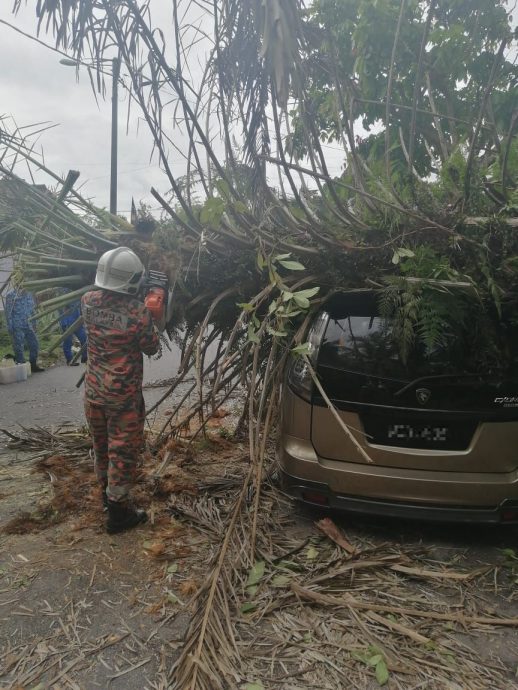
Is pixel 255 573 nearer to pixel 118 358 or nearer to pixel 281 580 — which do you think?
pixel 281 580

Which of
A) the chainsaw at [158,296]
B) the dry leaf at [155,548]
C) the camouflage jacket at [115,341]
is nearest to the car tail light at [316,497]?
the dry leaf at [155,548]

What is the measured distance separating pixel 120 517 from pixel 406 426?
1.92 metres

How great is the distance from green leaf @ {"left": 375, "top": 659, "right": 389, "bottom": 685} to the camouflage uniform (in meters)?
1.86

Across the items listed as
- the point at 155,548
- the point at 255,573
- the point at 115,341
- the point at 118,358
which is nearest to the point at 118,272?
the point at 115,341

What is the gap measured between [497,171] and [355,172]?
894 millimetres

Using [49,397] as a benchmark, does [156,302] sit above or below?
above

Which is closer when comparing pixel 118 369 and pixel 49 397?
pixel 118 369

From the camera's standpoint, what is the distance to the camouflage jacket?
11.2ft

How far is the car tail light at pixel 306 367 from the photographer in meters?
3.22

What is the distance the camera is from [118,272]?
3.36 meters

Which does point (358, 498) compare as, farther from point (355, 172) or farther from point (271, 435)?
point (355, 172)

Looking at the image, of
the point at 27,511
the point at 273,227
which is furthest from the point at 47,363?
the point at 273,227

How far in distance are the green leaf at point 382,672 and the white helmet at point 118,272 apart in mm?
2452

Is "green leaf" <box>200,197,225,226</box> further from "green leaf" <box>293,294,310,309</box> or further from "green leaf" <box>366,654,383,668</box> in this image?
"green leaf" <box>366,654,383,668</box>
